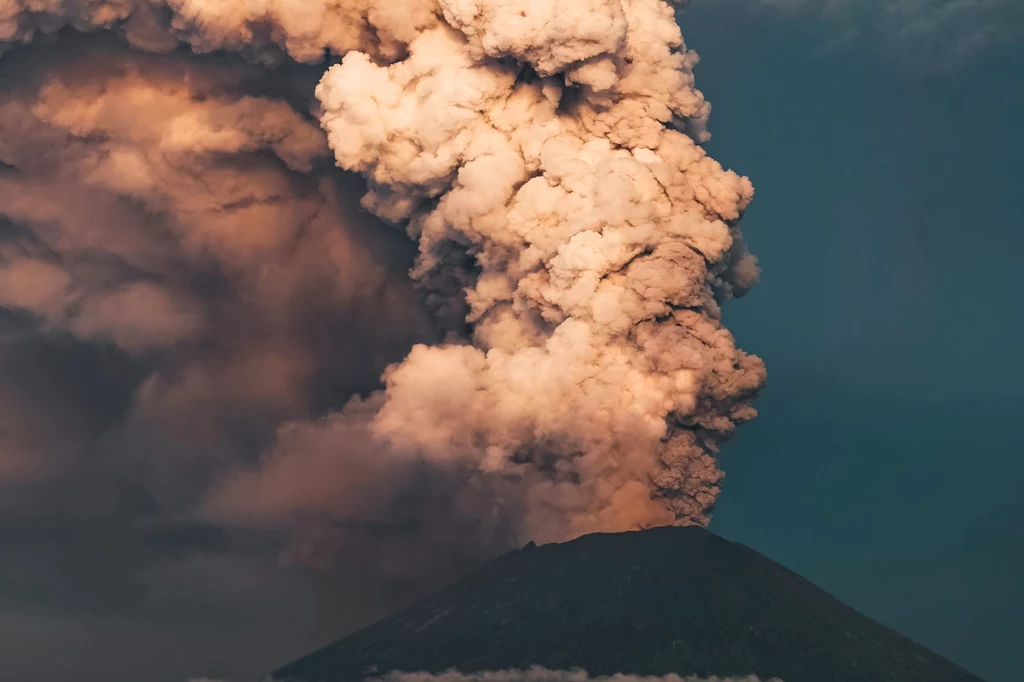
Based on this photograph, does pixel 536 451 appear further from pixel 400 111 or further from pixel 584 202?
pixel 400 111

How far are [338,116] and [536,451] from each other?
9.25 m

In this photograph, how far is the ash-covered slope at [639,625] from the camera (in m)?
27.2

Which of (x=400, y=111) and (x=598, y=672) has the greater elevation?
(x=400, y=111)

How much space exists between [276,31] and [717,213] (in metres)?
11.7

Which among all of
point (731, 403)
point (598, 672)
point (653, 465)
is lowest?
point (598, 672)

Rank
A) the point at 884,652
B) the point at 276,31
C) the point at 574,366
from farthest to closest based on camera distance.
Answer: the point at 884,652 → the point at 276,31 → the point at 574,366

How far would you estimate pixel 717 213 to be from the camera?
24.5 meters

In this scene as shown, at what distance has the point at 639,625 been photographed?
28.4m

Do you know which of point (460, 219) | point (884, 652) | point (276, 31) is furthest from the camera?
point (884, 652)

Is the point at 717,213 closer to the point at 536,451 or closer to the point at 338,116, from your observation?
the point at 536,451

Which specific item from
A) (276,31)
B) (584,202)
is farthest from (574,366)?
(276,31)

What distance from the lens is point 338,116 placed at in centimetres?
2519

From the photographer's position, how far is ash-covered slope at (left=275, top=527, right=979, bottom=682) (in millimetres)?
27172

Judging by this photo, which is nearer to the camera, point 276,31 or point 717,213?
point 717,213
